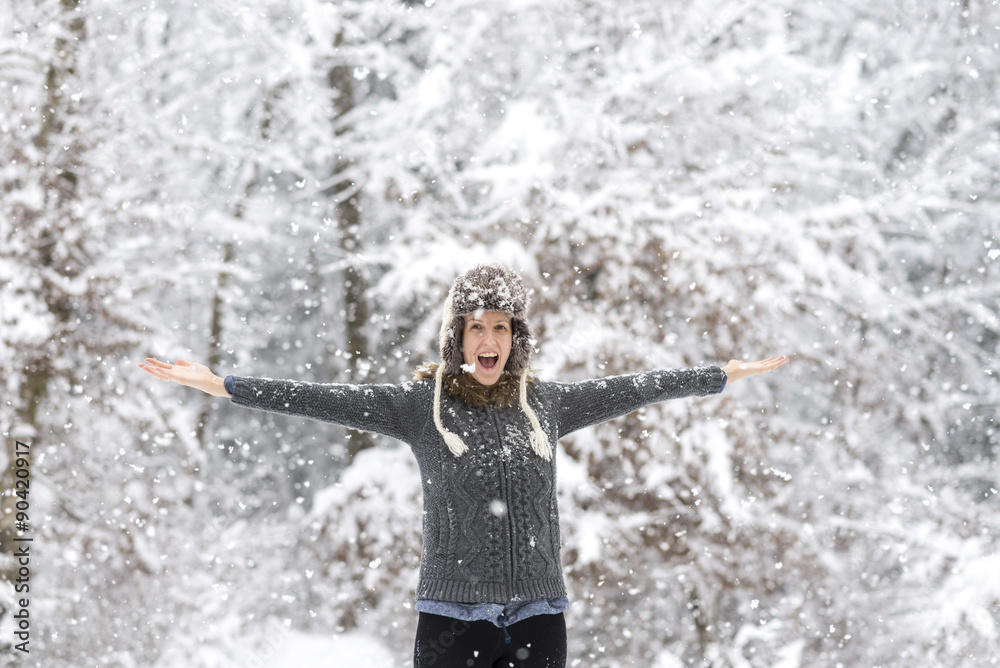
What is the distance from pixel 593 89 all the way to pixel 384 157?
1.91 m

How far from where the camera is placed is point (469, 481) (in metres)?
2.49

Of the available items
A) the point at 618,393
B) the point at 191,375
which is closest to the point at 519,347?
the point at 618,393

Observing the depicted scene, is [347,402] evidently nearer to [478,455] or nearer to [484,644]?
[478,455]

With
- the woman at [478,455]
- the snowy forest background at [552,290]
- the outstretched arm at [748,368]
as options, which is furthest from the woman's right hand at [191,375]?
the snowy forest background at [552,290]

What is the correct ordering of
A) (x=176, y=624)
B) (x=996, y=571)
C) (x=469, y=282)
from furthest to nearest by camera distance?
(x=996, y=571)
(x=176, y=624)
(x=469, y=282)

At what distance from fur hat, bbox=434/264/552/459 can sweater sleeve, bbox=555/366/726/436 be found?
0.17 meters

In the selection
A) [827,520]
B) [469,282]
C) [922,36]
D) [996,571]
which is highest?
[922,36]

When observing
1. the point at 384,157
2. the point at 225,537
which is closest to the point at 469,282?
the point at 384,157

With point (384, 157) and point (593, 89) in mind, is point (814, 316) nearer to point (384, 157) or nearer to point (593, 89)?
point (593, 89)

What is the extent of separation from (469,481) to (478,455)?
79mm

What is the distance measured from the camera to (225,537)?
762 cm

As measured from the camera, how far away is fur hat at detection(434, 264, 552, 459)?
2.59 metres

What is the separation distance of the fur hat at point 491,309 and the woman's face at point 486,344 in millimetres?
21

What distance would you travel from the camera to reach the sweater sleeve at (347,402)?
2422 millimetres
